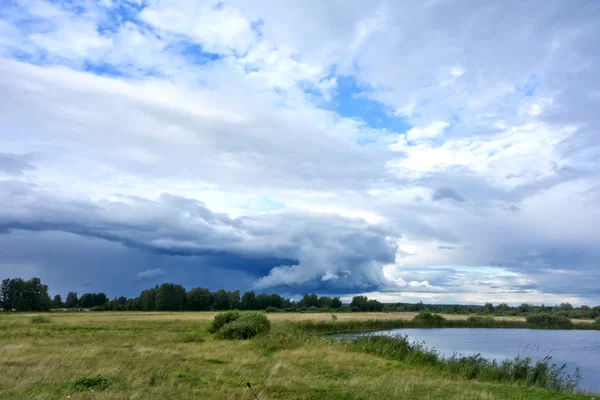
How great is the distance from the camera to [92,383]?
42.7 ft

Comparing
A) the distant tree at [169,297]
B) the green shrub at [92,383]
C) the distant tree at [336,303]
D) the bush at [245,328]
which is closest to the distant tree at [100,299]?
the distant tree at [169,297]

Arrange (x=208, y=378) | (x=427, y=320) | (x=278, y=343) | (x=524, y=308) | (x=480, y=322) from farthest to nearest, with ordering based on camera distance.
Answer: (x=524, y=308) → (x=480, y=322) → (x=427, y=320) → (x=278, y=343) → (x=208, y=378)

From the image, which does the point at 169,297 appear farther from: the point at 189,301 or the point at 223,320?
the point at 223,320

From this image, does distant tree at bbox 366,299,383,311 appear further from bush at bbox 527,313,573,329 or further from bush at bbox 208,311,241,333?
bush at bbox 208,311,241,333

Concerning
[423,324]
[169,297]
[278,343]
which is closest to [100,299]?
[169,297]

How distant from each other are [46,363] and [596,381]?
3178 cm

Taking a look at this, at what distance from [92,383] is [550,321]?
302 feet

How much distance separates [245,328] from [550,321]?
235 ft

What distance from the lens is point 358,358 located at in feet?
80.7

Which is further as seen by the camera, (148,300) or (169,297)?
(148,300)

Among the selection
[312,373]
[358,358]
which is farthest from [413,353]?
[312,373]

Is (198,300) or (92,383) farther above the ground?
(92,383)

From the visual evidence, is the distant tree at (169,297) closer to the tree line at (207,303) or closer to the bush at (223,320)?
the tree line at (207,303)

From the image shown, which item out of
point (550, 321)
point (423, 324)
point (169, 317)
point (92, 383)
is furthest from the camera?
point (423, 324)
